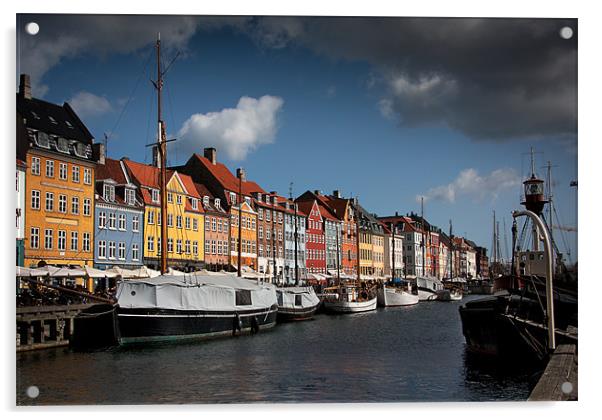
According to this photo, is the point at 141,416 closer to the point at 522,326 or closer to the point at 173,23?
the point at 173,23

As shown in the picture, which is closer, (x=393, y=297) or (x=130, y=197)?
(x=130, y=197)

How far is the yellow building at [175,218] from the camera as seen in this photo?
27781mm

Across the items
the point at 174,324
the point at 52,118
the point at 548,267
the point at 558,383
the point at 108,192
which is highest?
the point at 52,118

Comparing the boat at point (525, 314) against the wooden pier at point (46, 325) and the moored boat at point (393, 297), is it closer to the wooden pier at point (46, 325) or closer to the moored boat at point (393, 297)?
the wooden pier at point (46, 325)

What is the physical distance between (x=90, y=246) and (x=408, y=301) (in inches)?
999

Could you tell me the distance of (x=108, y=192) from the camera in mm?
26469

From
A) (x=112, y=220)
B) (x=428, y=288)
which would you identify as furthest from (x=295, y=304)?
(x=428, y=288)

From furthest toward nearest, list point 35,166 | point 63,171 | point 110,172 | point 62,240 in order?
1. point 110,172
2. point 62,240
3. point 63,171
4. point 35,166

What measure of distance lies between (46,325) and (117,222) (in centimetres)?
1038

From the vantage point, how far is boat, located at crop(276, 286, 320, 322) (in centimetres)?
2852

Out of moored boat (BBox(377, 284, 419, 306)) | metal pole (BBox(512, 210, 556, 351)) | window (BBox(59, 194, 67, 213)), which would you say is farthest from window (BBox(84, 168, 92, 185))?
moored boat (BBox(377, 284, 419, 306))

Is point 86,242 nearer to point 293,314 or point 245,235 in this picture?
point 293,314

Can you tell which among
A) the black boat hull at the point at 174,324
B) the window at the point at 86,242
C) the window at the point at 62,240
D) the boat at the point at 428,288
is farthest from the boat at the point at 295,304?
the boat at the point at 428,288
